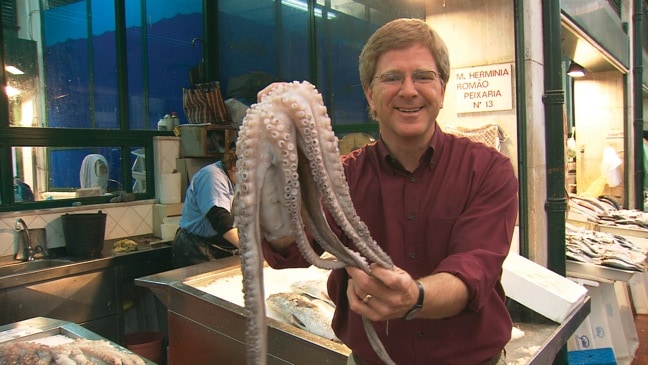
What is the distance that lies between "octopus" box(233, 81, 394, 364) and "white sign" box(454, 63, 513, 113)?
2781mm

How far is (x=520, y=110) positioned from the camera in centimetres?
357

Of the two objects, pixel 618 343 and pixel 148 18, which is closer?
pixel 618 343

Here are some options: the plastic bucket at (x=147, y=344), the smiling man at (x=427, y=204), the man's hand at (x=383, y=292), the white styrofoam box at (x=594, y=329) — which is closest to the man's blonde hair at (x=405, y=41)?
the smiling man at (x=427, y=204)

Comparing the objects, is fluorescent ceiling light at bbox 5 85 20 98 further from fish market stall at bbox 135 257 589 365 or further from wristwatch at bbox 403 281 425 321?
wristwatch at bbox 403 281 425 321

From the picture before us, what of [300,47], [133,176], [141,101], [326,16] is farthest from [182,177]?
[326,16]

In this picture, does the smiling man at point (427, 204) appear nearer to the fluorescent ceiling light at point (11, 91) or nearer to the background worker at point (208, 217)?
the background worker at point (208, 217)

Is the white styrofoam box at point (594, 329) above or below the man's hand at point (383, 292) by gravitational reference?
below

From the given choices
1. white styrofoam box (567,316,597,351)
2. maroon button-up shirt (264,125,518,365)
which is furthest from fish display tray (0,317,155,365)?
white styrofoam box (567,316,597,351)

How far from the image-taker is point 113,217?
541cm

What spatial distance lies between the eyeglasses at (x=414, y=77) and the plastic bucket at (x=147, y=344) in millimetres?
3909

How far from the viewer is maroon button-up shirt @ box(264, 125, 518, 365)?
63.3 inches

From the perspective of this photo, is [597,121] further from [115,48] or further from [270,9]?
[115,48]

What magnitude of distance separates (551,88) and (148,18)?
4689 millimetres

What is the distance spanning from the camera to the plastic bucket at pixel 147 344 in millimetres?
4551
